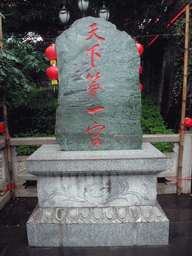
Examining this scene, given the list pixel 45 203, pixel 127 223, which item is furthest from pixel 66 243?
pixel 127 223

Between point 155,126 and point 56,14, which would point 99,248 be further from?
point 56,14

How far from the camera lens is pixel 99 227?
107 inches

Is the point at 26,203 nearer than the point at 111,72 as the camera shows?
No

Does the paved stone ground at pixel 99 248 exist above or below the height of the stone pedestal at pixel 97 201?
below

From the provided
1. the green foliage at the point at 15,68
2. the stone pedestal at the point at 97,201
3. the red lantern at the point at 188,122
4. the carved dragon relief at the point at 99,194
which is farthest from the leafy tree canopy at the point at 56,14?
the carved dragon relief at the point at 99,194

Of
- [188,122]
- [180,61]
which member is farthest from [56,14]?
[188,122]

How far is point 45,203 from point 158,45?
7.45 metres

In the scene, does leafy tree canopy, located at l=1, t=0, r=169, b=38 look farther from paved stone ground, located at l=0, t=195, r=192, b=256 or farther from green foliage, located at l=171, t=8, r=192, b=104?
paved stone ground, located at l=0, t=195, r=192, b=256

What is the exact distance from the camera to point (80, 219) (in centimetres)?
272

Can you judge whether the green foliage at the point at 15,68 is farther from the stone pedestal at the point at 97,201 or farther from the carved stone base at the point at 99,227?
the carved stone base at the point at 99,227

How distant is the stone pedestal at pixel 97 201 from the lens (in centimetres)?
264

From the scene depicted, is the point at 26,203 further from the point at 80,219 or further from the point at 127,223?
the point at 127,223

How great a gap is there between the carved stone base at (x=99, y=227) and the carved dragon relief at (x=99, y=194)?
0.14 metres

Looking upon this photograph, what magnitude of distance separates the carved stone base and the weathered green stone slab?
3.34 ft
